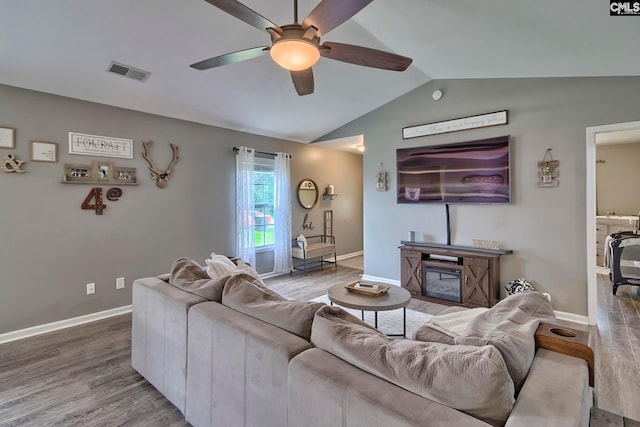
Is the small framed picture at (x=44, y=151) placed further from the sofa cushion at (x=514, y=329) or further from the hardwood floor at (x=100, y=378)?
the sofa cushion at (x=514, y=329)

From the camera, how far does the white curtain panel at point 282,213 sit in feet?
18.2

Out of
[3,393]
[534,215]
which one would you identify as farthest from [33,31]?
[534,215]

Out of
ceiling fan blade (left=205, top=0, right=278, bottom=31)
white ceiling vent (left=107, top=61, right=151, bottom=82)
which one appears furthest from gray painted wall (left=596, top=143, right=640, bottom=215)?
white ceiling vent (left=107, top=61, right=151, bottom=82)

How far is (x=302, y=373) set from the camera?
3.78 feet

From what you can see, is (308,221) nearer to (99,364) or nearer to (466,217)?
(466,217)

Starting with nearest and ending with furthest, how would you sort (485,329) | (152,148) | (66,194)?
(485,329), (66,194), (152,148)

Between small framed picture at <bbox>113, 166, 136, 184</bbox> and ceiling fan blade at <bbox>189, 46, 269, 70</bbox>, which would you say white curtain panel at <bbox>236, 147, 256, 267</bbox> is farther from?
ceiling fan blade at <bbox>189, 46, 269, 70</bbox>

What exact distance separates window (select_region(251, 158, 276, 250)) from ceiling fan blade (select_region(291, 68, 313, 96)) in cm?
281

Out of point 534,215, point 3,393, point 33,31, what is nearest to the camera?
point 3,393

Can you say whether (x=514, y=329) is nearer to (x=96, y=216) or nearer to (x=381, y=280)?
(x=381, y=280)

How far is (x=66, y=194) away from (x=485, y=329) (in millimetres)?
4154

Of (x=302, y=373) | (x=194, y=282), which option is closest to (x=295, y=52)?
(x=194, y=282)

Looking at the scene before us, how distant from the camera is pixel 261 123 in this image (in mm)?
4922

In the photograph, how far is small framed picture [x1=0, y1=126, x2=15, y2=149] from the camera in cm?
301
